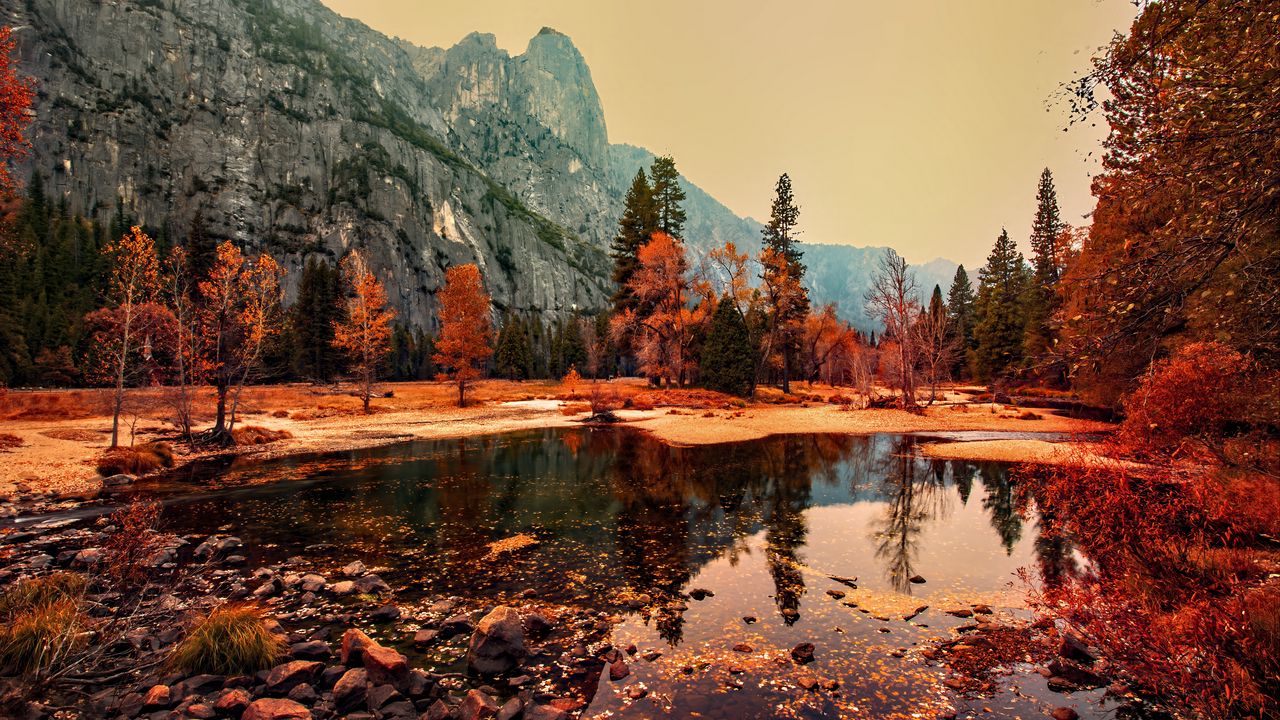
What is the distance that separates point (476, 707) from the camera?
5.54 metres

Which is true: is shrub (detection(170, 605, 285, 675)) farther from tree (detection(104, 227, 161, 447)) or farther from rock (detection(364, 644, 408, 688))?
tree (detection(104, 227, 161, 447))

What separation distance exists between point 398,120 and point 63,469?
202 m

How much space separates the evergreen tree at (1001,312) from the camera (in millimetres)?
61531

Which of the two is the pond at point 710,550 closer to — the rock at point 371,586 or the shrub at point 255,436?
the rock at point 371,586

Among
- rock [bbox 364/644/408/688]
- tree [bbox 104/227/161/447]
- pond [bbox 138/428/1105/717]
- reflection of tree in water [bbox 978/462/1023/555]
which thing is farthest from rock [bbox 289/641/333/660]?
tree [bbox 104/227/161/447]

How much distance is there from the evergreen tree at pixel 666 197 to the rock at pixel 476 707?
5550 cm

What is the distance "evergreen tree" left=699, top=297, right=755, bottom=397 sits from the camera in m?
47.8

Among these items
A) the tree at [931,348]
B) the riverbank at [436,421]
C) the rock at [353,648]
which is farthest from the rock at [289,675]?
the tree at [931,348]

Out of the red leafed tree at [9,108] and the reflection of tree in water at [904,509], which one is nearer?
the red leafed tree at [9,108]

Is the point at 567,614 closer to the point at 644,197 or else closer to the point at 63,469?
the point at 63,469

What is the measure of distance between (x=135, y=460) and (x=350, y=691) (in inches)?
887

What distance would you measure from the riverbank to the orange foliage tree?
12.4 ft

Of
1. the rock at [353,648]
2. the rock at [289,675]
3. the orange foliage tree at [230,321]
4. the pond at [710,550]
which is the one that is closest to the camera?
the rock at [289,675]

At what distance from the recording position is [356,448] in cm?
2745
